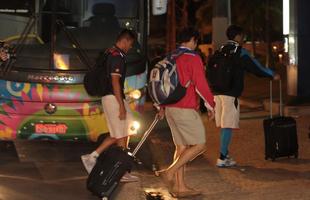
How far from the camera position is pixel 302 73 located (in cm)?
1476

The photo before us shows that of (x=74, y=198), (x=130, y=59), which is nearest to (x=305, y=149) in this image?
(x=130, y=59)

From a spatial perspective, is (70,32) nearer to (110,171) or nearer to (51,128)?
(51,128)

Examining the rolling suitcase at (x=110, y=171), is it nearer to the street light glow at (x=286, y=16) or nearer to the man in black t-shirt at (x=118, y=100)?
the man in black t-shirt at (x=118, y=100)

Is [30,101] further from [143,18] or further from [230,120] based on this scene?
[230,120]

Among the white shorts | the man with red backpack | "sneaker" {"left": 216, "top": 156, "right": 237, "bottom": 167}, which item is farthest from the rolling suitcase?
"sneaker" {"left": 216, "top": 156, "right": 237, "bottom": 167}

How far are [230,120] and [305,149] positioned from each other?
1.99m

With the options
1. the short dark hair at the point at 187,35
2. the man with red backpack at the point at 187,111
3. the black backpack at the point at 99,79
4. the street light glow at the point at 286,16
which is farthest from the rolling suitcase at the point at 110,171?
the street light glow at the point at 286,16

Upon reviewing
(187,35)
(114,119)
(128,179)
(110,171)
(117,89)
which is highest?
(187,35)

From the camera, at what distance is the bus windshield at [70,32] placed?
9305mm

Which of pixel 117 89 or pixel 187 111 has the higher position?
pixel 117 89

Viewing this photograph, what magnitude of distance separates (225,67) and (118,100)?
1.57m

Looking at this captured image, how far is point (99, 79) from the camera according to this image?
311 inches

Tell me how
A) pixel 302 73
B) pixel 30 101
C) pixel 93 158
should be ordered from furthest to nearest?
pixel 302 73
pixel 30 101
pixel 93 158

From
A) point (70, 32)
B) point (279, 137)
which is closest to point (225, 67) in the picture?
point (279, 137)
